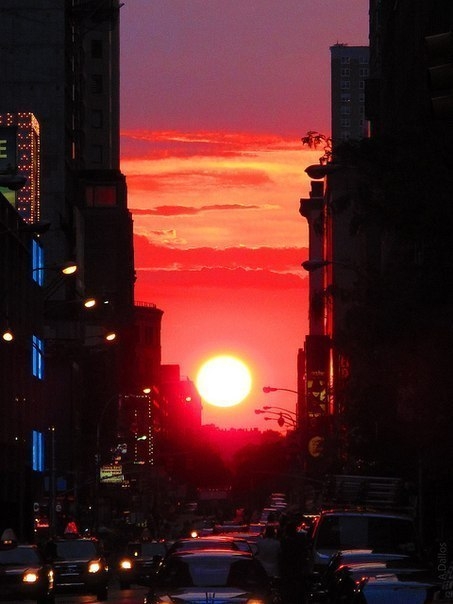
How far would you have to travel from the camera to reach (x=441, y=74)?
513 inches

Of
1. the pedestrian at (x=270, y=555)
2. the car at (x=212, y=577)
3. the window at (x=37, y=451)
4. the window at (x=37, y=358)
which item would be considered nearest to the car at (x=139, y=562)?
the pedestrian at (x=270, y=555)

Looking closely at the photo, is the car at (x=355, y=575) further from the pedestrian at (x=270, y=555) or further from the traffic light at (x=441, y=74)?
the pedestrian at (x=270, y=555)

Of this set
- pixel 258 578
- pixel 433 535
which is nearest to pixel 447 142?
pixel 258 578

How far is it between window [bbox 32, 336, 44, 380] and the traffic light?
3099 inches

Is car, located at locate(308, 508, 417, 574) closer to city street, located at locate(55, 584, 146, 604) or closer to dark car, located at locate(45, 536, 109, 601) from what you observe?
city street, located at locate(55, 584, 146, 604)

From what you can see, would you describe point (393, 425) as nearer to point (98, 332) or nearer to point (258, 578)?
point (258, 578)

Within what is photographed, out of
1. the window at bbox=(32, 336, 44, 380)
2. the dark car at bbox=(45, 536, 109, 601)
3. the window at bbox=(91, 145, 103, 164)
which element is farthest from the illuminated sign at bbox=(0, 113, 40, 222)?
the window at bbox=(91, 145, 103, 164)

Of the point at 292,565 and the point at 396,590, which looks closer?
the point at 396,590

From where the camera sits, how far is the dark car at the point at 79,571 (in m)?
44.8

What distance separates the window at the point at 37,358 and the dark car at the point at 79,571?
45.0 m

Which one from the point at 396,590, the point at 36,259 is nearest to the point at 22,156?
the point at 36,259

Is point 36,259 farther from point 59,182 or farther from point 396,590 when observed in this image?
point 396,590

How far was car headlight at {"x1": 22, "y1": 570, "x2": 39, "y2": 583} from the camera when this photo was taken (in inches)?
1332

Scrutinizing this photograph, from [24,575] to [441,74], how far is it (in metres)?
23.0
